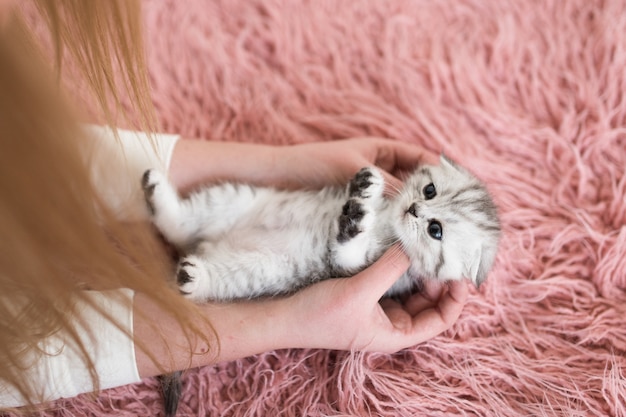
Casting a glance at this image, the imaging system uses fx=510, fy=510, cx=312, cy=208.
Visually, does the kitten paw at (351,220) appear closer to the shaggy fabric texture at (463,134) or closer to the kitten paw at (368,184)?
the kitten paw at (368,184)

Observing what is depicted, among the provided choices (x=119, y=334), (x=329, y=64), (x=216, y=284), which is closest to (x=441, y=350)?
(x=216, y=284)

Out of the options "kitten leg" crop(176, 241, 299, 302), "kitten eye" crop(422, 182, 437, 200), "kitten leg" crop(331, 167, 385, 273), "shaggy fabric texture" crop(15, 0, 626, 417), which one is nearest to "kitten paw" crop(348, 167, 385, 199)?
"kitten leg" crop(331, 167, 385, 273)

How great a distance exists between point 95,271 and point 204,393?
0.47 m

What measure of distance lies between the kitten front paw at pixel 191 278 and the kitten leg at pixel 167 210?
0.45 feet

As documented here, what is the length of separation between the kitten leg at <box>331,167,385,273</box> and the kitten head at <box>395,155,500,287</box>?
0.08 meters

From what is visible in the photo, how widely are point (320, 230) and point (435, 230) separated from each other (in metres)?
0.24

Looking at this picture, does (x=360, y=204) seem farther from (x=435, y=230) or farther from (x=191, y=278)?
(x=191, y=278)

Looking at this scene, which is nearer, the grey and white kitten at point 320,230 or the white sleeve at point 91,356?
the white sleeve at point 91,356

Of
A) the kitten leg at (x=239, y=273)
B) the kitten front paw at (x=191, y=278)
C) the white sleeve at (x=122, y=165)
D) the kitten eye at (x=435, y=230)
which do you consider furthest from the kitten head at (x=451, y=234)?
the white sleeve at (x=122, y=165)

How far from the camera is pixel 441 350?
1080 millimetres

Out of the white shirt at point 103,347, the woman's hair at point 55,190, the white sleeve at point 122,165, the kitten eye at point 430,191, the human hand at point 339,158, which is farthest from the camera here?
the human hand at point 339,158

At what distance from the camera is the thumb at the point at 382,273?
0.95m

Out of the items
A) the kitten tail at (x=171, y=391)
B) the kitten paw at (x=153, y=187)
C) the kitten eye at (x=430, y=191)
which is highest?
the kitten paw at (x=153, y=187)

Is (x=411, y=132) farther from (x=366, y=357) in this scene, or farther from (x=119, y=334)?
(x=119, y=334)
